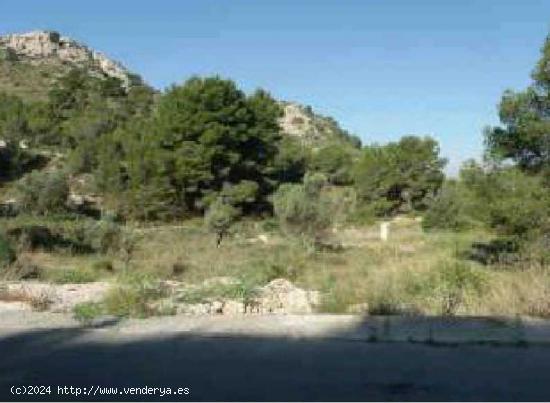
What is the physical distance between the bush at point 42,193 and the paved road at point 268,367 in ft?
140

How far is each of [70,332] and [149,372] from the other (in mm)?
2010

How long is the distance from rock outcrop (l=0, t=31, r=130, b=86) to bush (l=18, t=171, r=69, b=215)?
60575mm

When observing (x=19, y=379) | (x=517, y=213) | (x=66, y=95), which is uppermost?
(x=66, y=95)

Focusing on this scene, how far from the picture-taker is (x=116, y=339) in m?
7.57

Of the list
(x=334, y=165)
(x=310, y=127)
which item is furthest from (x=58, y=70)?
(x=334, y=165)

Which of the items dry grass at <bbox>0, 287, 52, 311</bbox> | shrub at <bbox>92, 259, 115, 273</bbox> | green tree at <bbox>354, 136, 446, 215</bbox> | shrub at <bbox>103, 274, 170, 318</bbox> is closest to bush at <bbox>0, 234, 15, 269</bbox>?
shrub at <bbox>92, 259, 115, 273</bbox>

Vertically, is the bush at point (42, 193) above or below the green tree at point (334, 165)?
below

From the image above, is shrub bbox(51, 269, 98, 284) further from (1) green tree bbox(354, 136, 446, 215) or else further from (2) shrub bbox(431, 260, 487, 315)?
(1) green tree bbox(354, 136, 446, 215)

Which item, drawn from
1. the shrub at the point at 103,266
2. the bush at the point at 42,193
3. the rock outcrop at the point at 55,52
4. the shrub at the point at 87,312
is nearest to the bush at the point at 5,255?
the shrub at the point at 103,266

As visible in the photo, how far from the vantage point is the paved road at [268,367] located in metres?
5.60

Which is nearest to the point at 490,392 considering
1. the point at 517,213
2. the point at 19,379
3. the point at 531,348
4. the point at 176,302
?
the point at 531,348

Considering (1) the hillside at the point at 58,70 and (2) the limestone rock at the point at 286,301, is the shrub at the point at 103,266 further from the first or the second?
(1) the hillside at the point at 58,70

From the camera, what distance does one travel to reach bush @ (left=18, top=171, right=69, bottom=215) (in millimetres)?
48844

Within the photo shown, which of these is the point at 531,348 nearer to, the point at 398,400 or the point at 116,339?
the point at 398,400
